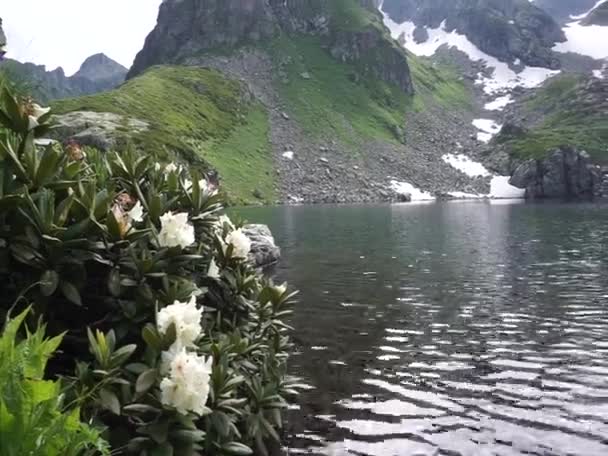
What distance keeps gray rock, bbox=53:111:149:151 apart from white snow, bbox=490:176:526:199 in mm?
111080

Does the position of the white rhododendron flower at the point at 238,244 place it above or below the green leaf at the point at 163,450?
above

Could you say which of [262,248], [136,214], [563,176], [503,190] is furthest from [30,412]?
[503,190]

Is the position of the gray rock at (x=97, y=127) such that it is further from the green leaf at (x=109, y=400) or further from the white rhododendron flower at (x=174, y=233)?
the green leaf at (x=109, y=400)

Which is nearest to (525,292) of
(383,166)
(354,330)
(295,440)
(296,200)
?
(354,330)

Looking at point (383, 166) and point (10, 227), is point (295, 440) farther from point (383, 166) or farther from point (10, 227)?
point (383, 166)

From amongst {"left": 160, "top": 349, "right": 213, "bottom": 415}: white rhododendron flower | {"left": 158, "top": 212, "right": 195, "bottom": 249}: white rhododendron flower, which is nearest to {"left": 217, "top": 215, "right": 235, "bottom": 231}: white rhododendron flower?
{"left": 158, "top": 212, "right": 195, "bottom": 249}: white rhododendron flower

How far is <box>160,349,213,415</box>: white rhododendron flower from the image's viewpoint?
6.35 meters

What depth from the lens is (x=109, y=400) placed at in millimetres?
6598

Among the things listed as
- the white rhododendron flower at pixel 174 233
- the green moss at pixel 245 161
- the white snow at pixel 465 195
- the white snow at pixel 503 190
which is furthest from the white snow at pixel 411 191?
the white rhododendron flower at pixel 174 233

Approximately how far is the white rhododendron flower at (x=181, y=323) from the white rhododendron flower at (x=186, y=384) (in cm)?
51

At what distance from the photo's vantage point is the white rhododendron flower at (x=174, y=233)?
860cm

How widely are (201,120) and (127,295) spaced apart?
167 m

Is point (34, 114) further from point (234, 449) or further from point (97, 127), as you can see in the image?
point (97, 127)

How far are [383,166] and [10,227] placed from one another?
601 ft
